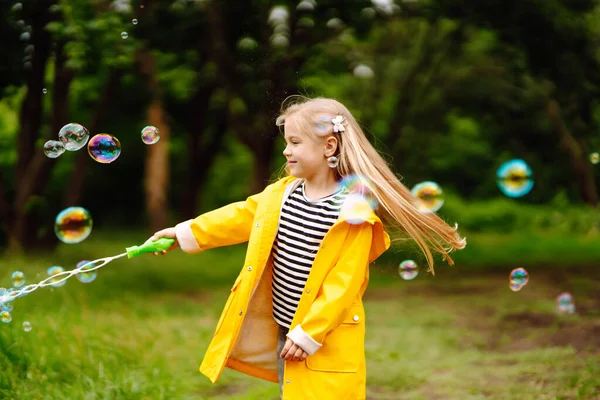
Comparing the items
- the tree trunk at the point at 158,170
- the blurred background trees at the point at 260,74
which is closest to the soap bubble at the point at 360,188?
the blurred background trees at the point at 260,74

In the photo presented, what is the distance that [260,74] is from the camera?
27.9 feet

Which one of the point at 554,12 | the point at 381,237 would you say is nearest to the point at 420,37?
the point at 554,12

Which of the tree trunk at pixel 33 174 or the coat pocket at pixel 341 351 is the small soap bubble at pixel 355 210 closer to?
the coat pocket at pixel 341 351

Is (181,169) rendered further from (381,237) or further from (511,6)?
(381,237)

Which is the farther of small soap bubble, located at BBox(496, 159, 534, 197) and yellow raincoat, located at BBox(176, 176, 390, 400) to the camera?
small soap bubble, located at BBox(496, 159, 534, 197)

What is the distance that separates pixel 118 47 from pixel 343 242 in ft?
17.5

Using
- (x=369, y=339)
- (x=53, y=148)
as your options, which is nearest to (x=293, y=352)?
(x=53, y=148)

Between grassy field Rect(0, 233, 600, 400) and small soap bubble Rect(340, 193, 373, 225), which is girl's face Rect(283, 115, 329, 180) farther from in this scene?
grassy field Rect(0, 233, 600, 400)

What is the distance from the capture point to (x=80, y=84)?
47.6ft

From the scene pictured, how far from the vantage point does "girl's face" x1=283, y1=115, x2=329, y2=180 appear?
292 cm

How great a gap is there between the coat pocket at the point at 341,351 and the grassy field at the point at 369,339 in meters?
1.50

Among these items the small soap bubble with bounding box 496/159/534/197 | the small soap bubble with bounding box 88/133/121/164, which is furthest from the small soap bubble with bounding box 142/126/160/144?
the small soap bubble with bounding box 496/159/534/197

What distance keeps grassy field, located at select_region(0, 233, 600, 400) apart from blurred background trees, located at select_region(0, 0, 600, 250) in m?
1.70

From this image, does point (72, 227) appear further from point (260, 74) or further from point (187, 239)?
point (260, 74)
